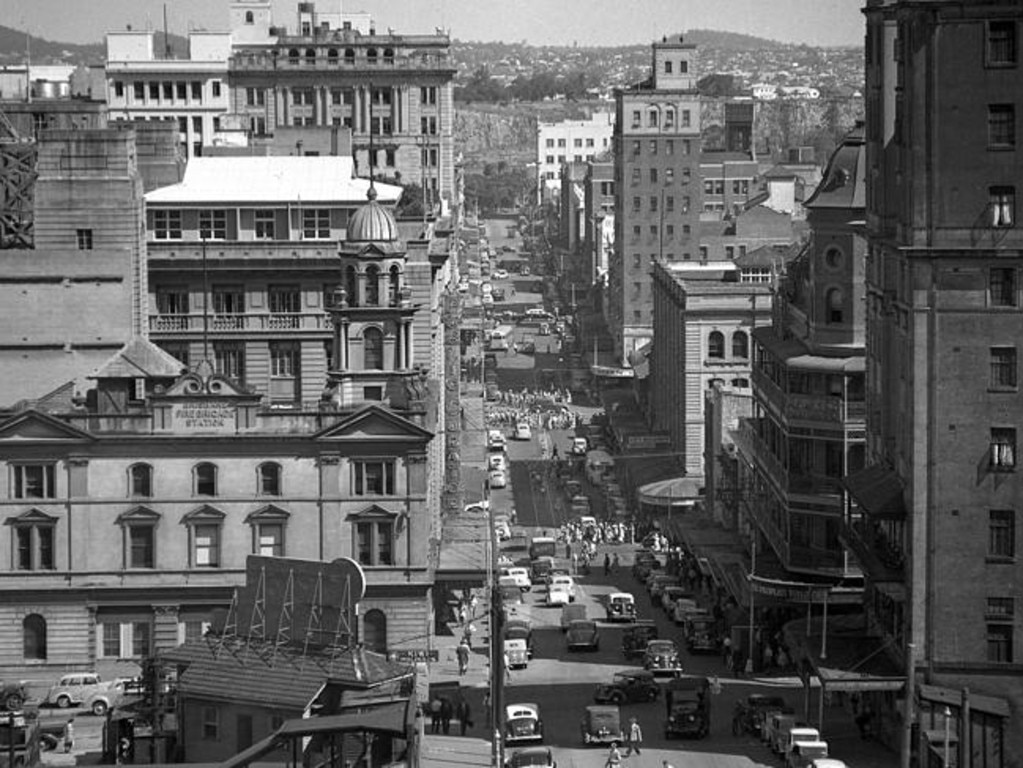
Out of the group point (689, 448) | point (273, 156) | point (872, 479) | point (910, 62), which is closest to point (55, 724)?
point (872, 479)

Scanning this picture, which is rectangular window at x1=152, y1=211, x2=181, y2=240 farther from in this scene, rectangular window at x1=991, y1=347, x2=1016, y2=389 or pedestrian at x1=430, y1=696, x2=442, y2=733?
rectangular window at x1=991, y1=347, x2=1016, y2=389

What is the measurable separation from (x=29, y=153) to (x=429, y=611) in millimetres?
28464

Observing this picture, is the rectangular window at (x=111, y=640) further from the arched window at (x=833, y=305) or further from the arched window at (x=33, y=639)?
the arched window at (x=833, y=305)

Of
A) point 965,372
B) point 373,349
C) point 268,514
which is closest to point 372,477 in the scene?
point 268,514

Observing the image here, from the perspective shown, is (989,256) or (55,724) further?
(55,724)

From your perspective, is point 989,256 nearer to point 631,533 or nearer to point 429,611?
point 429,611

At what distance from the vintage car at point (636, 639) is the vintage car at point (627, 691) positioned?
870 centimetres

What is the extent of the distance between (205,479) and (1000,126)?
3275 cm

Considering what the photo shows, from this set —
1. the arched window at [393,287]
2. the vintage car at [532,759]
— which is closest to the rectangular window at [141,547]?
the arched window at [393,287]

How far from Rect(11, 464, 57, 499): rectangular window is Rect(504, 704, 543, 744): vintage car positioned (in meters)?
19.9

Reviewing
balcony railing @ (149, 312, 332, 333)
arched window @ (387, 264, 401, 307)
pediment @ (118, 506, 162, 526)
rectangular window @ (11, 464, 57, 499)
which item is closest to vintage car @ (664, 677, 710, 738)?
pediment @ (118, 506, 162, 526)

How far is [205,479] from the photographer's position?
113 metres

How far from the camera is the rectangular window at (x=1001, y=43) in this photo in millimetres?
96125

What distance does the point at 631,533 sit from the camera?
160625mm
